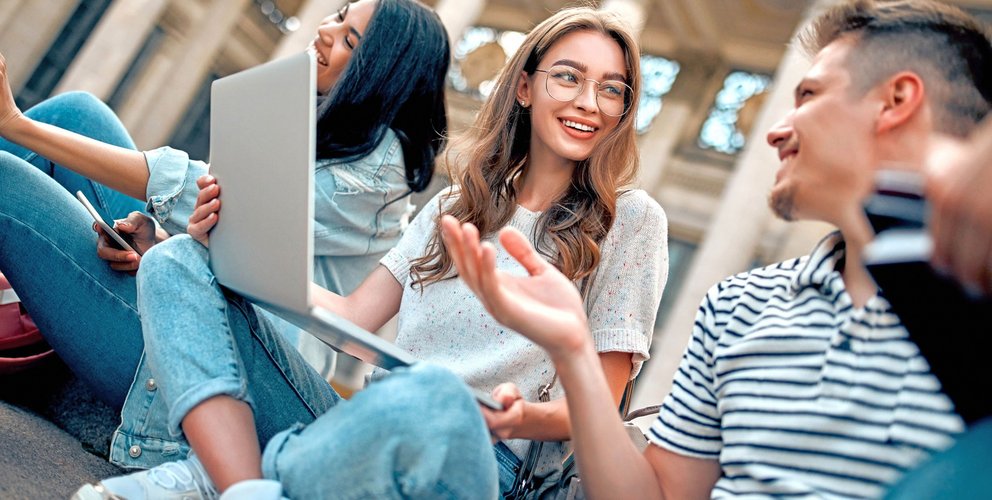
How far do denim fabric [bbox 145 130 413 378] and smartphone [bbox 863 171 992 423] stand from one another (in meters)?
1.65

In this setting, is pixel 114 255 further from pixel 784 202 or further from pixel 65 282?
pixel 784 202

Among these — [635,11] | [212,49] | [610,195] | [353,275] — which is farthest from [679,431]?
[212,49]

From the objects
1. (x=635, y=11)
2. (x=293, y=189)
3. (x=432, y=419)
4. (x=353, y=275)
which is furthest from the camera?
(x=635, y=11)

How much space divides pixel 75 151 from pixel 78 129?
54 centimetres

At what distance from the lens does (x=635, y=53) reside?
2.15m

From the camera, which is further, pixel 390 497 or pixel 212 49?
pixel 212 49

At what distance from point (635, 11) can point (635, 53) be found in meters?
7.29

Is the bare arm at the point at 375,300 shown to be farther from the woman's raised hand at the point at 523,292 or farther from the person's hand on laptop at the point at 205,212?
the woman's raised hand at the point at 523,292

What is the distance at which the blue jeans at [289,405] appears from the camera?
3.83ft

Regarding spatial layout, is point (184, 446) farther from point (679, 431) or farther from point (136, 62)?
point (136, 62)

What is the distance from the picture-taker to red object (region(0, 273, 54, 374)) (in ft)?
7.51

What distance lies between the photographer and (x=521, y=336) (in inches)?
Result: 73.8

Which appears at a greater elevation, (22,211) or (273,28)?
(273,28)

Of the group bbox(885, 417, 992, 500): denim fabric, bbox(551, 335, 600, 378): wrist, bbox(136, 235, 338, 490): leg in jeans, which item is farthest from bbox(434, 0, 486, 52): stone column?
bbox(885, 417, 992, 500): denim fabric
